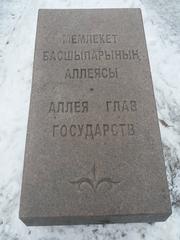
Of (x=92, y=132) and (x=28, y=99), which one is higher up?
(x=92, y=132)

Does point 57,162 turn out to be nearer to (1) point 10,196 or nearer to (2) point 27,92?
(1) point 10,196

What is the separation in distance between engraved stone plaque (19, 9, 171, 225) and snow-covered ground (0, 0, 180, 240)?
244 mm

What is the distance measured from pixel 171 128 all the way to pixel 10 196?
1713mm

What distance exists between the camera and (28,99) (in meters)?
3.25

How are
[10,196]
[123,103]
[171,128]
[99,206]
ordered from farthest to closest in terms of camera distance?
[171,128]
[10,196]
[123,103]
[99,206]

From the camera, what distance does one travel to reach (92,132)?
2.37 metres

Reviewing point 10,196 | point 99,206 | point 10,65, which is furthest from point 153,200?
point 10,65

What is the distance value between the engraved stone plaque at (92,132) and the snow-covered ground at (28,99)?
0.24 m

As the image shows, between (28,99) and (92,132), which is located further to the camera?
(28,99)

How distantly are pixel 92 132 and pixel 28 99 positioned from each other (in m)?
1.17

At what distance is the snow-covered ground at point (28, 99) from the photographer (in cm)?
247

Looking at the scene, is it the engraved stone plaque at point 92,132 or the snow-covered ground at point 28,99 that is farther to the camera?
the snow-covered ground at point 28,99

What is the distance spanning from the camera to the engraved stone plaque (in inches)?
85.7

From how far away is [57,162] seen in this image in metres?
2.28
